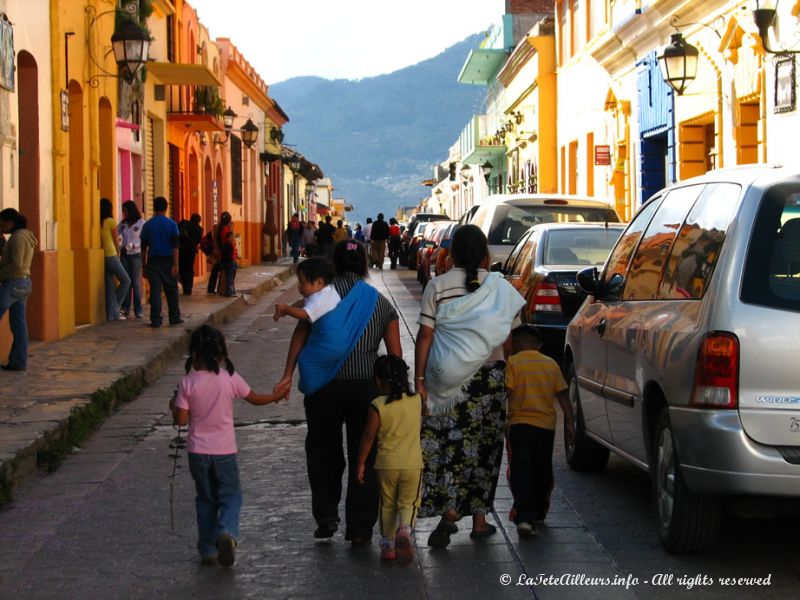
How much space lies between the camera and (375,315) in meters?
6.59

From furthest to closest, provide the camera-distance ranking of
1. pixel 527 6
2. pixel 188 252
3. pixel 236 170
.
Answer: pixel 527 6 < pixel 236 170 < pixel 188 252

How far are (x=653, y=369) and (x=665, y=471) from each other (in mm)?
466

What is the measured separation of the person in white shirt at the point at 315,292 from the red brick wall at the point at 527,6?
5390 centimetres

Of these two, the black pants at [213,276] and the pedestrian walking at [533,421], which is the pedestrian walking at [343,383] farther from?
the black pants at [213,276]

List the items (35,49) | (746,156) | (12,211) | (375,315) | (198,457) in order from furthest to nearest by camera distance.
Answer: (746,156) < (35,49) < (12,211) < (375,315) < (198,457)

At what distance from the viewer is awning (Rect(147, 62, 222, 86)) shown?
2380 centimetres

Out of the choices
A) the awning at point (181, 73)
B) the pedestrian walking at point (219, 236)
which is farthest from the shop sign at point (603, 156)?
the pedestrian walking at point (219, 236)

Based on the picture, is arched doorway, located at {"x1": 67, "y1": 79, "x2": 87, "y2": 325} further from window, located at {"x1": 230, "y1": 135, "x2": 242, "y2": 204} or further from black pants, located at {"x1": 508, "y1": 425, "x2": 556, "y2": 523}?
window, located at {"x1": 230, "y1": 135, "x2": 242, "y2": 204}

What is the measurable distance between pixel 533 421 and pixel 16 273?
23.0 feet

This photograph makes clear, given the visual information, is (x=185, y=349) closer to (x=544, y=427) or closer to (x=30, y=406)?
(x=30, y=406)

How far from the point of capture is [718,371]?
18.4 feet

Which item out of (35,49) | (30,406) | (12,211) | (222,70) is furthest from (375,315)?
(222,70)

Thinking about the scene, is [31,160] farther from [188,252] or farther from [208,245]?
[208,245]

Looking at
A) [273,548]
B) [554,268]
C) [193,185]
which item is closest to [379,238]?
[193,185]
